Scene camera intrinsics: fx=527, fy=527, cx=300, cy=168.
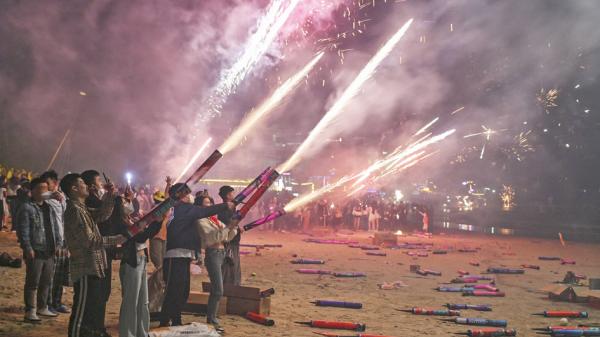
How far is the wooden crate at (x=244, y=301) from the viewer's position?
8.55 m

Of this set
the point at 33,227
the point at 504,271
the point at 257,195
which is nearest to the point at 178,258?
the point at 257,195

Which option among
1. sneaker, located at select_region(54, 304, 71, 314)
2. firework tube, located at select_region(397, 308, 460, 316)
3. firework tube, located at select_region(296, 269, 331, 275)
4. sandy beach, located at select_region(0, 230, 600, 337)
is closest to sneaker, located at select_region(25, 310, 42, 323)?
sandy beach, located at select_region(0, 230, 600, 337)

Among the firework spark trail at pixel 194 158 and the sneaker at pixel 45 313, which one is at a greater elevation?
the firework spark trail at pixel 194 158

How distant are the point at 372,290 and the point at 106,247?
780 cm

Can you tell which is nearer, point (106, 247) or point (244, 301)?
point (106, 247)

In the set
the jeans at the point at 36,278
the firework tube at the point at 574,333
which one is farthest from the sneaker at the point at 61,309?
the firework tube at the point at 574,333

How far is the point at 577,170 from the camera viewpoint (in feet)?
157

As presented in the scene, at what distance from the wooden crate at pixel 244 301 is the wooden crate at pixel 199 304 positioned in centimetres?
12

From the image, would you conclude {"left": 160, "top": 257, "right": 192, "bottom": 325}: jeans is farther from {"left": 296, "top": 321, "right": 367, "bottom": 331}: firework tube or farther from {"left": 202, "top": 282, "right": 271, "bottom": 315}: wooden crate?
{"left": 296, "top": 321, "right": 367, "bottom": 331}: firework tube

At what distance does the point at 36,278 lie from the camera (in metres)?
7.36

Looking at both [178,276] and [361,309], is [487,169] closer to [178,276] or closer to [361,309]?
[361,309]

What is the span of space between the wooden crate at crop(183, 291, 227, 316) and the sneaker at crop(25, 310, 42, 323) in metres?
2.17

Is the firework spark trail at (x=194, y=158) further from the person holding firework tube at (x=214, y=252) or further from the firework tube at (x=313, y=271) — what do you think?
the person holding firework tube at (x=214, y=252)

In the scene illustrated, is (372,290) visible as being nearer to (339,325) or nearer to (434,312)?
(434,312)
